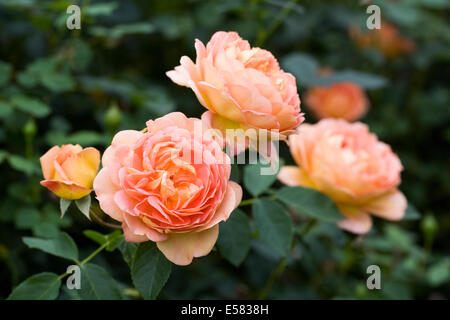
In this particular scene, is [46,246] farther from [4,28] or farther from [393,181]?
[4,28]

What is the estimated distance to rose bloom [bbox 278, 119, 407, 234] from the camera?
975 millimetres

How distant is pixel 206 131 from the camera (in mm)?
694

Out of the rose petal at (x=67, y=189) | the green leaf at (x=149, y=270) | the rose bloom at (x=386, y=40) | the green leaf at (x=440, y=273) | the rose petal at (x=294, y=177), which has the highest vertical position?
the rose bloom at (x=386, y=40)

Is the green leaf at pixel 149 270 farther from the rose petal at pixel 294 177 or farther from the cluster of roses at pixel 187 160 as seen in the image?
the rose petal at pixel 294 177

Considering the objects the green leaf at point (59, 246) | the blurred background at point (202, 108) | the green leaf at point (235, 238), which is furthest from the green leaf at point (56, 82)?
the green leaf at point (235, 238)

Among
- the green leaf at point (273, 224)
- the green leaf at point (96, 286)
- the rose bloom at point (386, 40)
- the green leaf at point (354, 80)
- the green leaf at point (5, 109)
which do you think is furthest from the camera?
the rose bloom at point (386, 40)

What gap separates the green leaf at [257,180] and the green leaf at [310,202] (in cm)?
3

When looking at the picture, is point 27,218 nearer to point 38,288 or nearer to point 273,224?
point 38,288

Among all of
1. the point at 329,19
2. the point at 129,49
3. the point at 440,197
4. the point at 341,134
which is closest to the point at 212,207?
the point at 341,134

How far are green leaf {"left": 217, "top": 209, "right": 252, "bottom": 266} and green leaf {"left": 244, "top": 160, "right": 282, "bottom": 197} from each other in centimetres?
13

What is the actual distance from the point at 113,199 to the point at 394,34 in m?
1.87

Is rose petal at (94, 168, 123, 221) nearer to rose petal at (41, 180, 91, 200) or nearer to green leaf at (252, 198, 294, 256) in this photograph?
rose petal at (41, 180, 91, 200)

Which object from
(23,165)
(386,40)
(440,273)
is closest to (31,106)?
(23,165)

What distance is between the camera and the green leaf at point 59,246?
0.79 meters
